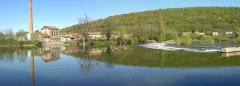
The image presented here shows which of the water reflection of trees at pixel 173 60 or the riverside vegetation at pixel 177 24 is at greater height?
the riverside vegetation at pixel 177 24

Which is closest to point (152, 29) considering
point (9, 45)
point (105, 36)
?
point (105, 36)

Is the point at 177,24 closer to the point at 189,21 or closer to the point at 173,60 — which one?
the point at 189,21

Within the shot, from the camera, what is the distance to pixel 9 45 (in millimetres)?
45875

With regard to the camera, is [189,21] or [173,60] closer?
[173,60]

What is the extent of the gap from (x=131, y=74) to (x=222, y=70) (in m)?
4.30

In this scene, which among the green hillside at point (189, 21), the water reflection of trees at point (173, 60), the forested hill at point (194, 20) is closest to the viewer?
the water reflection of trees at point (173, 60)

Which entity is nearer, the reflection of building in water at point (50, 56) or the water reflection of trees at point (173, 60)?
the water reflection of trees at point (173, 60)

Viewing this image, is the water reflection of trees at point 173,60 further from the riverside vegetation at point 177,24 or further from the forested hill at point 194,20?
the forested hill at point 194,20

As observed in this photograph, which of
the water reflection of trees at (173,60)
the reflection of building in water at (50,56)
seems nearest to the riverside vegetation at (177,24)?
the reflection of building in water at (50,56)

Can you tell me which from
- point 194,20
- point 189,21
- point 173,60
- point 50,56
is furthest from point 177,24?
point 173,60

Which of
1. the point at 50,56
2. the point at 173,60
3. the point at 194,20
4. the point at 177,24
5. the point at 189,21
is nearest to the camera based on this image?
the point at 173,60

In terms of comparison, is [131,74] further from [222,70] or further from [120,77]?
[222,70]

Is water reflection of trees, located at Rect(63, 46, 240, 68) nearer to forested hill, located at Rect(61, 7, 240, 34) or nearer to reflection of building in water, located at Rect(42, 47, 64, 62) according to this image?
reflection of building in water, located at Rect(42, 47, 64, 62)

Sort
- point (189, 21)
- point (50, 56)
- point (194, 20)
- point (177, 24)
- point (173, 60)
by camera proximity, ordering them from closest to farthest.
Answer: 1. point (173, 60)
2. point (50, 56)
3. point (177, 24)
4. point (189, 21)
5. point (194, 20)
